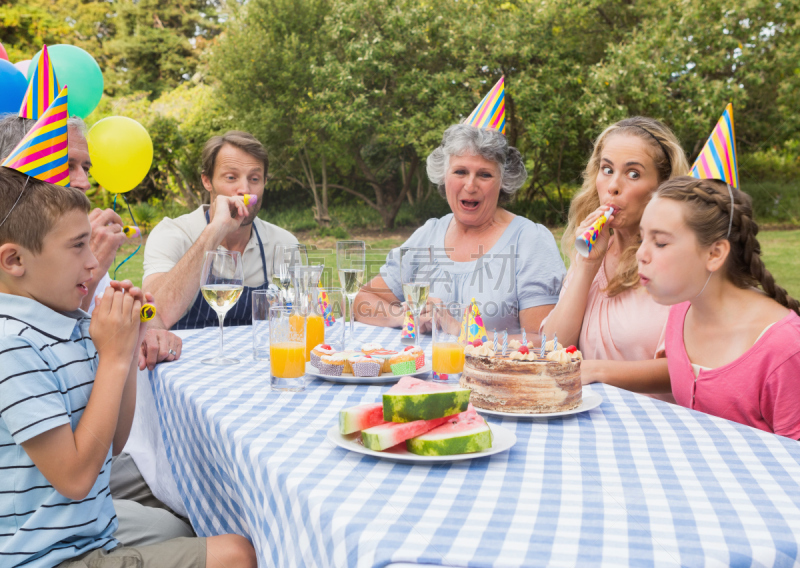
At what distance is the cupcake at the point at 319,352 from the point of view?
1955 millimetres

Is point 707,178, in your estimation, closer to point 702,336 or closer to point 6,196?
point 702,336

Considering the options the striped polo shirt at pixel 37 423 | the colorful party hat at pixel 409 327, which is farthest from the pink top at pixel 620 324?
the striped polo shirt at pixel 37 423

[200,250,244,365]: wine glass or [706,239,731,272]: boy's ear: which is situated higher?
[706,239,731,272]: boy's ear

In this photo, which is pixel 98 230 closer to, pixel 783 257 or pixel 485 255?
pixel 485 255

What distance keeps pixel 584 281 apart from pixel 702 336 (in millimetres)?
687

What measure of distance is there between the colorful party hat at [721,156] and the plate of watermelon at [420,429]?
1.26 meters

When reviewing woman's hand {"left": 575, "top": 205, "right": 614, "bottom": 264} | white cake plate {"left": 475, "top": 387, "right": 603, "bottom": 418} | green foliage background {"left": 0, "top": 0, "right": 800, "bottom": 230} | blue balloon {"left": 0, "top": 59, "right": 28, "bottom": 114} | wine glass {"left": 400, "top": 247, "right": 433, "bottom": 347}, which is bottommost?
white cake plate {"left": 475, "top": 387, "right": 603, "bottom": 418}

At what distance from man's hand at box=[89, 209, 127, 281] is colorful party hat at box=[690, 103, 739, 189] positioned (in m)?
1.94

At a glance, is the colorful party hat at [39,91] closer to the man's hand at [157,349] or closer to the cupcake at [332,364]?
the man's hand at [157,349]

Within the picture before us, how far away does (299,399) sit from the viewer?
1729 millimetres

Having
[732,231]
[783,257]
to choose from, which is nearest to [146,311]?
[732,231]

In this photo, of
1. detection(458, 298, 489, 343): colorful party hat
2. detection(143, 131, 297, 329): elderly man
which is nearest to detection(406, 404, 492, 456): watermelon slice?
detection(458, 298, 489, 343): colorful party hat

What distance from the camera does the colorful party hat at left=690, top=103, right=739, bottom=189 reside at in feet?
6.62

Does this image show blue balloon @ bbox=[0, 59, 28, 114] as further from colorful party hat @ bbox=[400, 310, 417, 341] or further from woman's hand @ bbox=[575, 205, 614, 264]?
woman's hand @ bbox=[575, 205, 614, 264]
